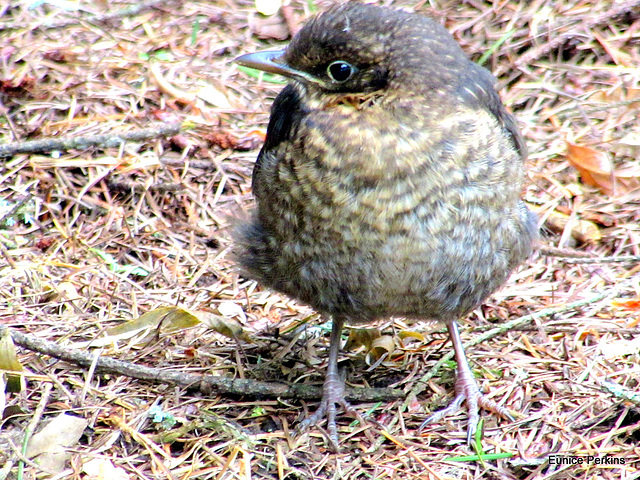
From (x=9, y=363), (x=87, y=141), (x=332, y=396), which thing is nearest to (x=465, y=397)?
(x=332, y=396)

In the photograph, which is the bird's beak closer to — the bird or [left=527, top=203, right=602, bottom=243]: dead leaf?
the bird

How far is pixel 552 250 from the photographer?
4.00 m

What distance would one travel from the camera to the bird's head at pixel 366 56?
2854 mm

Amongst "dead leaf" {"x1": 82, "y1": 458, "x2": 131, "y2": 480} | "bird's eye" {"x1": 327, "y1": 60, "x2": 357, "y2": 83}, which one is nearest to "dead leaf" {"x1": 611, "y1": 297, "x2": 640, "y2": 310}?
"bird's eye" {"x1": 327, "y1": 60, "x2": 357, "y2": 83}

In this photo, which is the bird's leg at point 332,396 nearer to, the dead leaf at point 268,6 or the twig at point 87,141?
the twig at point 87,141

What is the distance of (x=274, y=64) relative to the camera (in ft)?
9.93

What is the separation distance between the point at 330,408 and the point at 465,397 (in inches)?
21.0

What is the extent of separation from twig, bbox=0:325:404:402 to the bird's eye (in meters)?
1.21

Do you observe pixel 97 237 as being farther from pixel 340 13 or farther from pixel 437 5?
pixel 437 5

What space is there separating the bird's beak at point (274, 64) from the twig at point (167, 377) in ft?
3.88

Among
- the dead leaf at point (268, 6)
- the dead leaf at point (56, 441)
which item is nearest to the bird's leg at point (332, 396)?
the dead leaf at point (56, 441)

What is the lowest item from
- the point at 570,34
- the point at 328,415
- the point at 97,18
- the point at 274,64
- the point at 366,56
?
the point at 328,415

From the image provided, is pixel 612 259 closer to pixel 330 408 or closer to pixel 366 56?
pixel 330 408

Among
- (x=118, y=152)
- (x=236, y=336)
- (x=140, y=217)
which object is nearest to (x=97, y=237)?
(x=140, y=217)
